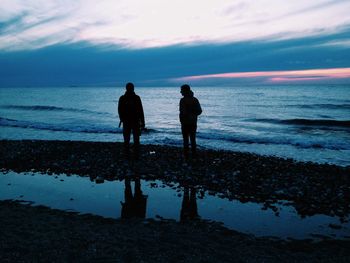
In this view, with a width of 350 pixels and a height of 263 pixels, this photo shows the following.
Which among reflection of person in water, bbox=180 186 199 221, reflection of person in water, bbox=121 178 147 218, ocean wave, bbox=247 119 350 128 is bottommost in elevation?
ocean wave, bbox=247 119 350 128

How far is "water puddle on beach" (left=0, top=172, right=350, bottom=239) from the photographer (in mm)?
7754

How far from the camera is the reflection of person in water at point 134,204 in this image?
8.54 meters

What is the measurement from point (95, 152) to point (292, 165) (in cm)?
879

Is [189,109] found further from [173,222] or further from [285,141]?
[285,141]

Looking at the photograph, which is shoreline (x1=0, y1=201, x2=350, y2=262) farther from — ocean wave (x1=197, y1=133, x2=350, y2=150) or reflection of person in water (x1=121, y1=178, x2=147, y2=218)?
ocean wave (x1=197, y1=133, x2=350, y2=150)

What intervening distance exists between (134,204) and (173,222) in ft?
Answer: 5.71

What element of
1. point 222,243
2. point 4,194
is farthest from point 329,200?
point 4,194

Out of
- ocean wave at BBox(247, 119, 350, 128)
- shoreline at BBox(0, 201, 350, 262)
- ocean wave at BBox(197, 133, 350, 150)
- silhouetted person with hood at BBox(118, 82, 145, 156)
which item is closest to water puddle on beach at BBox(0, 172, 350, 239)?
shoreline at BBox(0, 201, 350, 262)

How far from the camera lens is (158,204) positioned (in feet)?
30.5

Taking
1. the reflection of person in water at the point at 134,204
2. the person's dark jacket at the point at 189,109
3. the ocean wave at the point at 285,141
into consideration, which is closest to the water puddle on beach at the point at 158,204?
the reflection of person in water at the point at 134,204

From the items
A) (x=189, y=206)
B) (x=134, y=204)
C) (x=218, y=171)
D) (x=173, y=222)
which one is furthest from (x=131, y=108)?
(x=173, y=222)

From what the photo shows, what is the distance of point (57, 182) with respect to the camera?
11.5m

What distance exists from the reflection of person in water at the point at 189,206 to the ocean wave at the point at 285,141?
44.8 feet

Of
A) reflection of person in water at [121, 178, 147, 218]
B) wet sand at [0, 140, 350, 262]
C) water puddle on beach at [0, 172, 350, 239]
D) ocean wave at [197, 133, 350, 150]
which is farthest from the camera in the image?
ocean wave at [197, 133, 350, 150]
